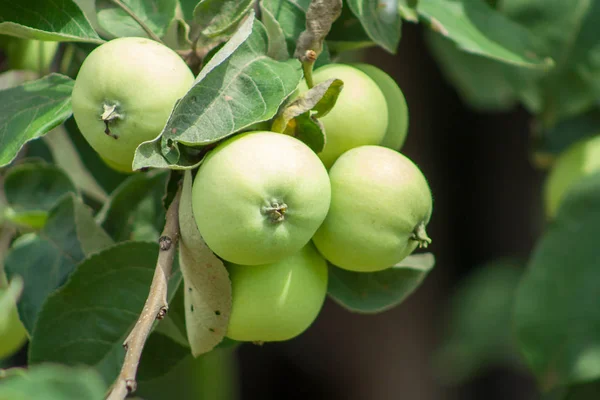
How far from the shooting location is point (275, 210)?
2.35 ft

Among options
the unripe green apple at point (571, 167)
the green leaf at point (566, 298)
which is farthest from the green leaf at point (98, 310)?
the unripe green apple at point (571, 167)

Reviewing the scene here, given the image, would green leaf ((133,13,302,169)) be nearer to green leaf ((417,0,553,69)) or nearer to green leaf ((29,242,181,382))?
green leaf ((29,242,181,382))

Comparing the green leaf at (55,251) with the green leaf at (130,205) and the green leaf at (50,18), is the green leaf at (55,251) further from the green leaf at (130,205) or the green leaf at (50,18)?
the green leaf at (50,18)

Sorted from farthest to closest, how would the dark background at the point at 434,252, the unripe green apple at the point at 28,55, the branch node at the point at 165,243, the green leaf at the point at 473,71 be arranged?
the dark background at the point at 434,252 < the green leaf at the point at 473,71 < the unripe green apple at the point at 28,55 < the branch node at the point at 165,243

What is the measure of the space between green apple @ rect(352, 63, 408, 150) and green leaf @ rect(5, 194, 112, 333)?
0.42 meters

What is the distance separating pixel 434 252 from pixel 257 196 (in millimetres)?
2173

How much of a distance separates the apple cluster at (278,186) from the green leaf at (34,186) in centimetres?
37

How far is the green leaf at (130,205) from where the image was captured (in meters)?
1.11

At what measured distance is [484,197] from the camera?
2.98 meters

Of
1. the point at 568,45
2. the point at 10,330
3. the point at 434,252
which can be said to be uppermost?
the point at 568,45

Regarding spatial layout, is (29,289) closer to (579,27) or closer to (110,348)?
A: (110,348)

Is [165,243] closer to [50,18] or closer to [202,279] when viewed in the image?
[202,279]

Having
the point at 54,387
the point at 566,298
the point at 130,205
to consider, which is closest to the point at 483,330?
the point at 566,298

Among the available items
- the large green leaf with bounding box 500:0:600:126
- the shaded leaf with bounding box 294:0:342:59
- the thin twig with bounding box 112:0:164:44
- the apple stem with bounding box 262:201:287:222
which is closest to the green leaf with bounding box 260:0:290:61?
the shaded leaf with bounding box 294:0:342:59
